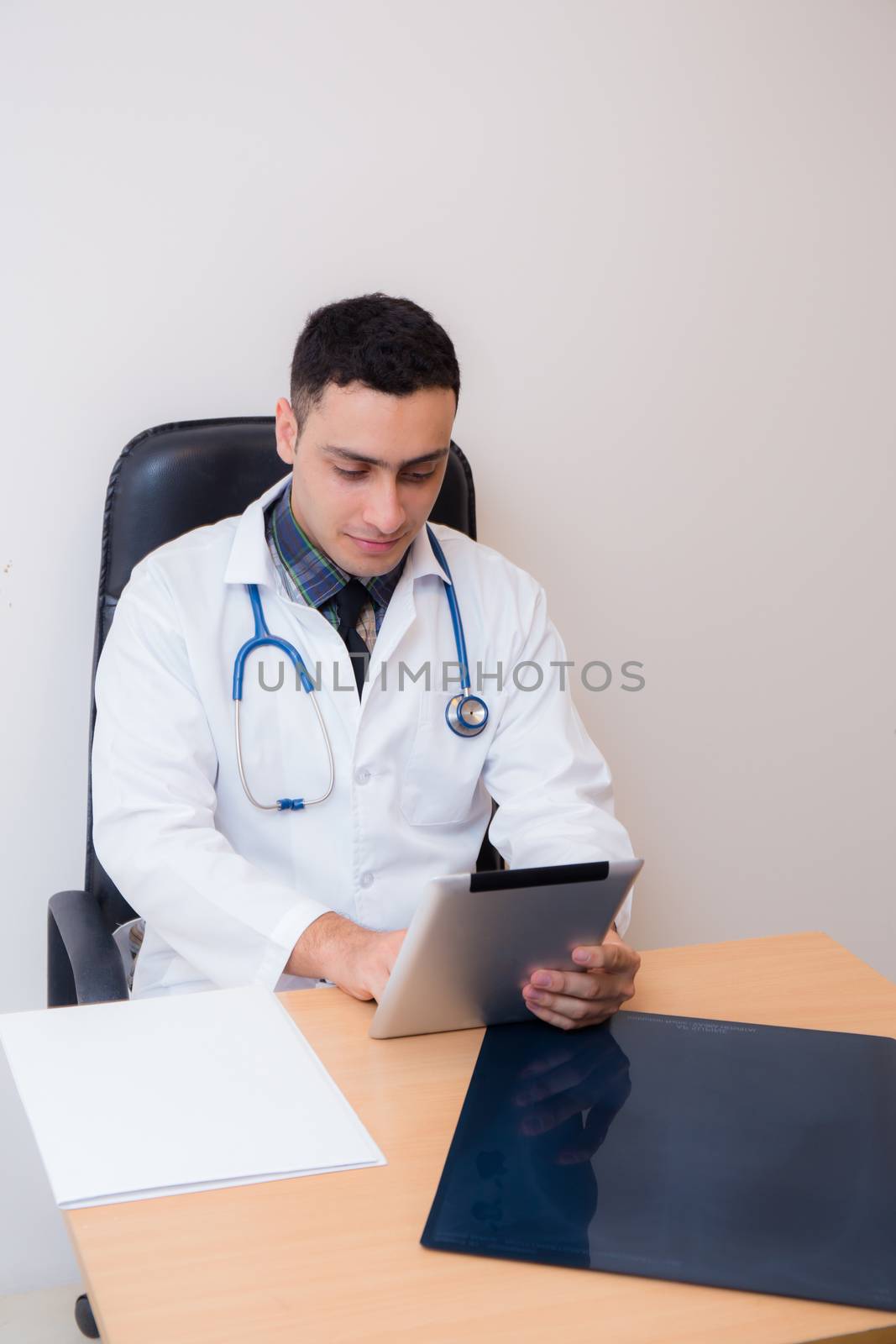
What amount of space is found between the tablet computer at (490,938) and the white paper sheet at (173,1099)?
0.11m

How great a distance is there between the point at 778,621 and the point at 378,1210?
1645 mm

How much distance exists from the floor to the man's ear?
141 centimetres

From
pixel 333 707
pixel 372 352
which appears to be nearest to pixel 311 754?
pixel 333 707

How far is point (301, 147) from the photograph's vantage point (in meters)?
1.82

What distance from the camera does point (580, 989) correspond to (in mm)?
1109

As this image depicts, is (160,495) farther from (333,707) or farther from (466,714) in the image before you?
(466,714)

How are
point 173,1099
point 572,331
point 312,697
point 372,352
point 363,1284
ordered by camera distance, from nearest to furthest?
point 363,1284, point 173,1099, point 372,352, point 312,697, point 572,331

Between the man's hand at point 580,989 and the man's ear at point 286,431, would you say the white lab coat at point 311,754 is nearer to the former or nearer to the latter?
the man's ear at point 286,431

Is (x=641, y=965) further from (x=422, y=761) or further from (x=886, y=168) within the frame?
(x=886, y=168)

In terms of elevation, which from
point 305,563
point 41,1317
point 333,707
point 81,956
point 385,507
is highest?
point 385,507

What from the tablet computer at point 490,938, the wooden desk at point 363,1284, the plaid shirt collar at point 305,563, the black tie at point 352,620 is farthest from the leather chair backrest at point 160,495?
the wooden desk at point 363,1284

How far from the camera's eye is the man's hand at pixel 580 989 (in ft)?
3.63

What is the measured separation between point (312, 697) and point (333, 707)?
31mm

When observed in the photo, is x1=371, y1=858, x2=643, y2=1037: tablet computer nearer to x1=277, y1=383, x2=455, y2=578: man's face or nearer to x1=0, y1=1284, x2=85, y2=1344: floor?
x1=277, y1=383, x2=455, y2=578: man's face
